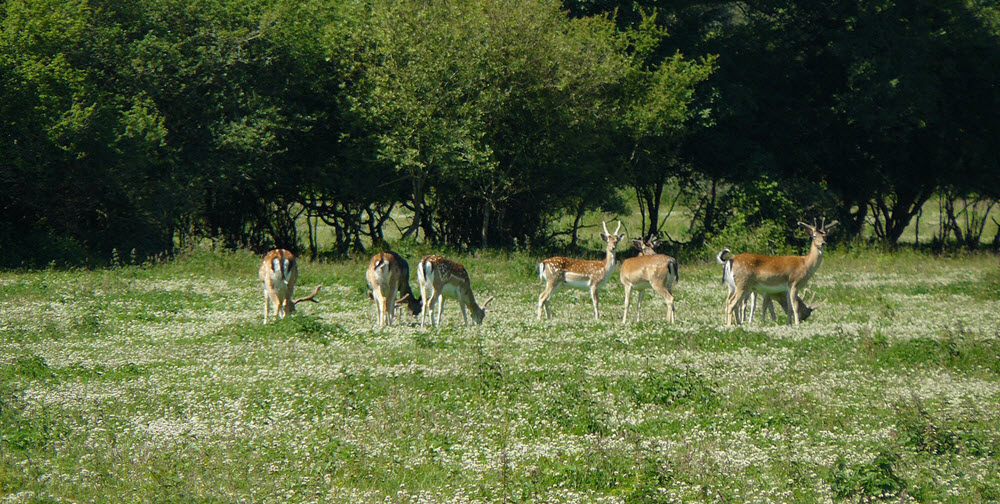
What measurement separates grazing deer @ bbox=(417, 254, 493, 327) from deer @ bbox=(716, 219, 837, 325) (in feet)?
16.4

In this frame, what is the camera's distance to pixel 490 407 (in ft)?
39.5

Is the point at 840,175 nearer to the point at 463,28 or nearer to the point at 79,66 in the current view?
the point at 463,28

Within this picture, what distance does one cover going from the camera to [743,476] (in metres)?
9.59

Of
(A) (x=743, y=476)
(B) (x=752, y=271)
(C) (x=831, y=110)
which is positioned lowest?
(A) (x=743, y=476)

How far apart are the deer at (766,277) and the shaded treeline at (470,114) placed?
42.5 ft

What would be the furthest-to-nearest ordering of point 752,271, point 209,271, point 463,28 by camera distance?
point 463,28, point 209,271, point 752,271

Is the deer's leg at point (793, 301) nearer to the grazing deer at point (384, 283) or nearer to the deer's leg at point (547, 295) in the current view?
the deer's leg at point (547, 295)

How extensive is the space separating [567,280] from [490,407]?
8.81m

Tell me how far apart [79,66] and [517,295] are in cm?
1553

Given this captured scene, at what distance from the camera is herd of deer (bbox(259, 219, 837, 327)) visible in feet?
62.7

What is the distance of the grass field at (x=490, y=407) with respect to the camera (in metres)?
9.32

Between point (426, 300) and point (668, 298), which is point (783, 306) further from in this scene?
point (426, 300)

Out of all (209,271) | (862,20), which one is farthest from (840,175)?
(209,271)

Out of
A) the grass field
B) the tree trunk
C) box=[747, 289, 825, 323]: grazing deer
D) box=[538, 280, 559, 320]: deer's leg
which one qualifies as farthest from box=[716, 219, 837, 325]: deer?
the tree trunk
